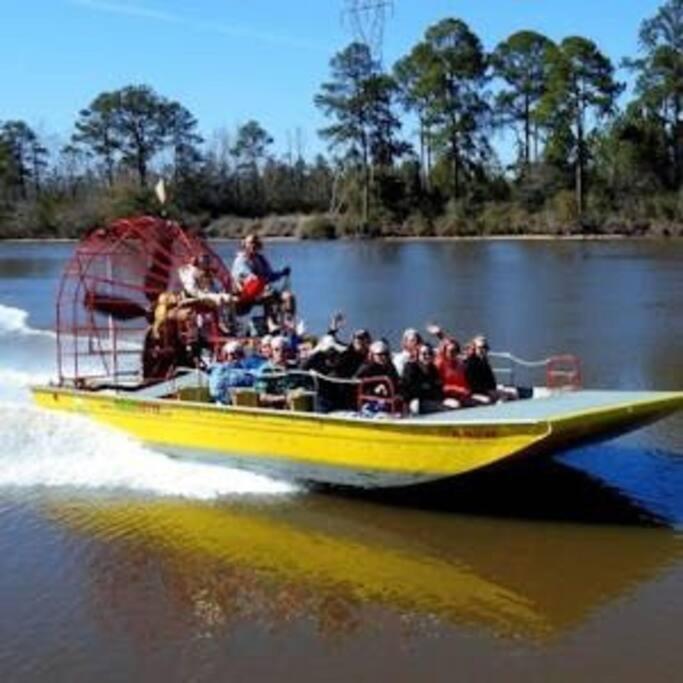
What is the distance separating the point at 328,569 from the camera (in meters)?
11.2

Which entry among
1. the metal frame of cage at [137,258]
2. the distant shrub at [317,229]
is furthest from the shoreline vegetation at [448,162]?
the metal frame of cage at [137,258]

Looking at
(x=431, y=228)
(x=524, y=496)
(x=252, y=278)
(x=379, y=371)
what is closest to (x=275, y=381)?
(x=379, y=371)

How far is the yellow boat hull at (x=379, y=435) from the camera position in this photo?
11758 millimetres

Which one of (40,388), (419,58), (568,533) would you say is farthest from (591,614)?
(419,58)

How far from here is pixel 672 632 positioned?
367 inches

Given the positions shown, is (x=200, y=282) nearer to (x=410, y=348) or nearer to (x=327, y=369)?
(x=327, y=369)

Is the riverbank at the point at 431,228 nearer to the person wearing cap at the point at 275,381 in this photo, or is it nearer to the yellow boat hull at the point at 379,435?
the person wearing cap at the point at 275,381

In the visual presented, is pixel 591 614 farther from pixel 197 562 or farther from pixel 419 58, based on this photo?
pixel 419 58

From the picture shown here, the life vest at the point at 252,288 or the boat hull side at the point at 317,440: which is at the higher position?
the life vest at the point at 252,288

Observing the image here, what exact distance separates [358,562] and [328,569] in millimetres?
324

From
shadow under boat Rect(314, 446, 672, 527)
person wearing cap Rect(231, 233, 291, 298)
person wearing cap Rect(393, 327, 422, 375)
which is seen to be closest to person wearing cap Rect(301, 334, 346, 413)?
person wearing cap Rect(393, 327, 422, 375)

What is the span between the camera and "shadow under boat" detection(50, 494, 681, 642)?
1008 centimetres

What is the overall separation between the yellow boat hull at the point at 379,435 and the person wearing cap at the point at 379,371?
595mm

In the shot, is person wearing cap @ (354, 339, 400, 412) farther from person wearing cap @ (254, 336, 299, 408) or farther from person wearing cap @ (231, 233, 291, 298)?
person wearing cap @ (231, 233, 291, 298)
